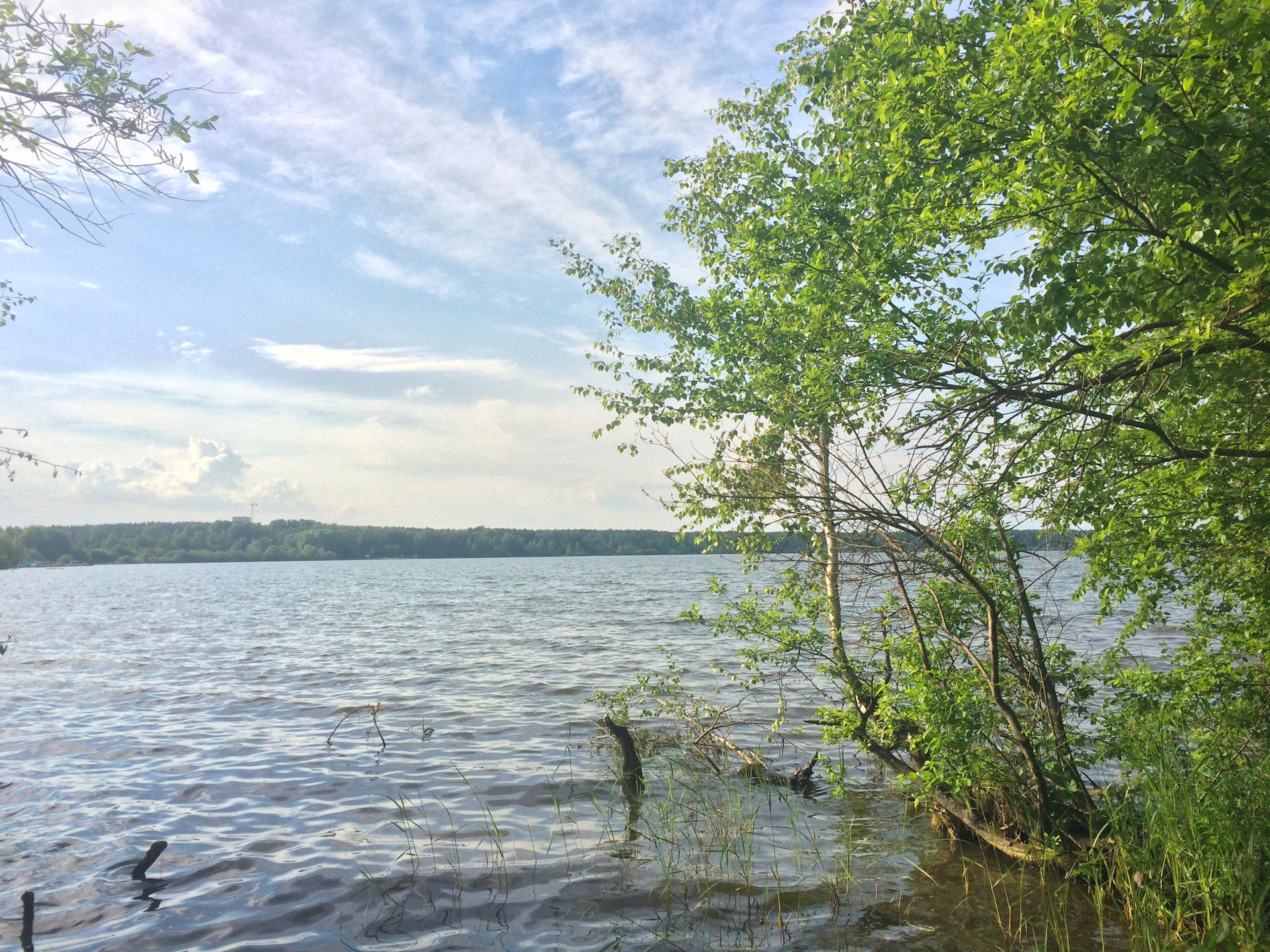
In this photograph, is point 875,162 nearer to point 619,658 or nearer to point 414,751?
point 414,751

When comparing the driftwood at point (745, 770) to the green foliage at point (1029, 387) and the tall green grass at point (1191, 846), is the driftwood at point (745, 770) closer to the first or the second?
the green foliage at point (1029, 387)

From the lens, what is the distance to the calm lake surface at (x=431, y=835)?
7113mm

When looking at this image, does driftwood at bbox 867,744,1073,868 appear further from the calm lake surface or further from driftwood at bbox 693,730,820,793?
driftwood at bbox 693,730,820,793

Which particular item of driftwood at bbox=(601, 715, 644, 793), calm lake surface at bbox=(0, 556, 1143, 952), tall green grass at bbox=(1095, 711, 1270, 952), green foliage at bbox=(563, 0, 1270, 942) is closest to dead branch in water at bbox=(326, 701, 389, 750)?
calm lake surface at bbox=(0, 556, 1143, 952)

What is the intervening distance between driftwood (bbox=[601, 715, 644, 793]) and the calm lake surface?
0.97 feet

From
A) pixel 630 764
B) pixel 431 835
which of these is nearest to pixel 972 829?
pixel 630 764

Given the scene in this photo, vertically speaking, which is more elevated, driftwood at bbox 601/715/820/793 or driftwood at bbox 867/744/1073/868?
driftwood at bbox 867/744/1073/868

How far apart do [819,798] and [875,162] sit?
8150mm

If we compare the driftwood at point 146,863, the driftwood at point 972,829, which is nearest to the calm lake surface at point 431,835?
the driftwood at point 146,863

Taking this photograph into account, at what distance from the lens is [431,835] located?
30.9ft

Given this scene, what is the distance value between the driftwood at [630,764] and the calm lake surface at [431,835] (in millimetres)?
297

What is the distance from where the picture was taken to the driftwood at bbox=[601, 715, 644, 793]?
1098 cm

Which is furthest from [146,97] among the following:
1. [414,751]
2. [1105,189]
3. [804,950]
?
[414,751]

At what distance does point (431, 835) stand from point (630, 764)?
2.96m
